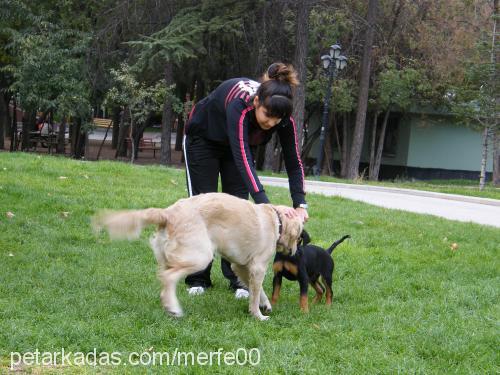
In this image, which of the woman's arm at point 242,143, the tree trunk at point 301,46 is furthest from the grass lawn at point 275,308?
the tree trunk at point 301,46

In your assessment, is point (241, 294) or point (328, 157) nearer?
point (241, 294)

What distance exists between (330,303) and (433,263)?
7.70ft

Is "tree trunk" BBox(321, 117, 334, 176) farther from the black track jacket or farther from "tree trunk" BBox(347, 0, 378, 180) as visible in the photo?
the black track jacket

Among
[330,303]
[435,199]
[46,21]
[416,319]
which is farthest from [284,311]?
[46,21]

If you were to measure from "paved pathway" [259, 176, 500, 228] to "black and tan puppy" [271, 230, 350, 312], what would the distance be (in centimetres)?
732

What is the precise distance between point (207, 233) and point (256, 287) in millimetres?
626

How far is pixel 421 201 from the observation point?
16547 millimetres

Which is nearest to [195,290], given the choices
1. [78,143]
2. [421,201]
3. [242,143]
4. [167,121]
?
[242,143]

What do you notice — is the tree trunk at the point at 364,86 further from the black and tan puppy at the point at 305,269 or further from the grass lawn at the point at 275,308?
A: the black and tan puppy at the point at 305,269

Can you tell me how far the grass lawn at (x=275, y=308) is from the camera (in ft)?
13.4

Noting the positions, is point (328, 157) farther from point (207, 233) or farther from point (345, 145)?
point (207, 233)

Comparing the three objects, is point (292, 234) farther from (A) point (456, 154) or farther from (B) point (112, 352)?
(A) point (456, 154)

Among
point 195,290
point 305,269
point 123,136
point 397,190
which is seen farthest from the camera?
point 123,136

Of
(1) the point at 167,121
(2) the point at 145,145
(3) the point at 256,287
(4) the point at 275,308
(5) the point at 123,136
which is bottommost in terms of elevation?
(4) the point at 275,308
